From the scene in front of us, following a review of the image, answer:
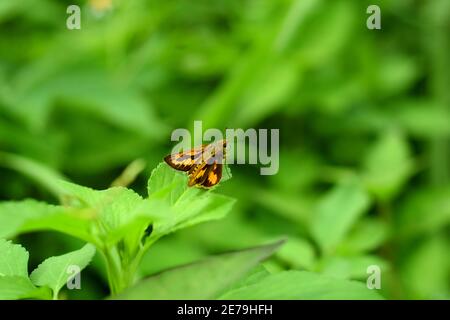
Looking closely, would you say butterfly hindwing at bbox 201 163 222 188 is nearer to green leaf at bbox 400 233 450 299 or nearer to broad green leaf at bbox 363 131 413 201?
A: broad green leaf at bbox 363 131 413 201

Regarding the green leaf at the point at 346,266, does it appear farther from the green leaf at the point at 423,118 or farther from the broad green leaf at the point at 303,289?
the green leaf at the point at 423,118

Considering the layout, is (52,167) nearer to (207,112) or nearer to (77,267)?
(207,112)

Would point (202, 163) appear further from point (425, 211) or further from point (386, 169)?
point (425, 211)

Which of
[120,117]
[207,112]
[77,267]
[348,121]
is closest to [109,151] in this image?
[120,117]

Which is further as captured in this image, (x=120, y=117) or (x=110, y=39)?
(x=110, y=39)

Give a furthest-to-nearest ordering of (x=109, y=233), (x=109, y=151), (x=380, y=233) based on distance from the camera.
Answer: (x=109, y=151) → (x=380, y=233) → (x=109, y=233)

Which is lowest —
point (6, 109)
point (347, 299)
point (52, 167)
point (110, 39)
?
point (347, 299)

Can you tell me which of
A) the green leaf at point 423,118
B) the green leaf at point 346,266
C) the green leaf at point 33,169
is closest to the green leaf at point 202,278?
the green leaf at point 346,266
